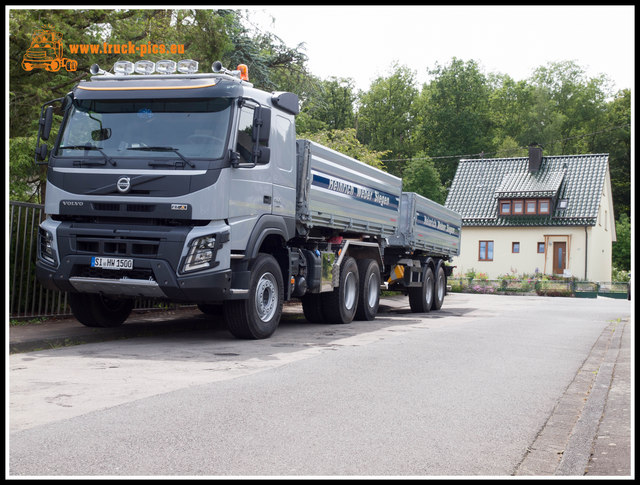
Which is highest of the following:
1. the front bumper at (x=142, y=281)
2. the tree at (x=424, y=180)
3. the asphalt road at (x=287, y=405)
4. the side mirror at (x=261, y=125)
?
the tree at (x=424, y=180)

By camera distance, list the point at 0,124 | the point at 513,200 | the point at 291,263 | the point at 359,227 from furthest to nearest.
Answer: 1. the point at 513,200
2. the point at 359,227
3. the point at 291,263
4. the point at 0,124

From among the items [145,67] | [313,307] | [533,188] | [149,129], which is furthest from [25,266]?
[533,188]

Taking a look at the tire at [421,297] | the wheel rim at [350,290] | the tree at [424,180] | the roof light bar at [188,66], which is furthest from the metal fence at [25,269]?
the tree at [424,180]

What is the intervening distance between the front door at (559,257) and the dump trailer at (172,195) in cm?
3876

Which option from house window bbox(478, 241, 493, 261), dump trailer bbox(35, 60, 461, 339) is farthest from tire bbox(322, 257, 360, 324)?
house window bbox(478, 241, 493, 261)

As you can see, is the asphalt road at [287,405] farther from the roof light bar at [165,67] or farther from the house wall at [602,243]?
the house wall at [602,243]

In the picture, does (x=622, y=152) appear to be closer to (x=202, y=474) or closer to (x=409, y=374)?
(x=409, y=374)

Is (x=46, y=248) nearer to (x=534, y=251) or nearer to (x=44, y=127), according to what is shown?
(x=44, y=127)

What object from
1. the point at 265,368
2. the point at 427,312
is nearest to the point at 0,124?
the point at 265,368

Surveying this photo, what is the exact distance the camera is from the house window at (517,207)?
165ft

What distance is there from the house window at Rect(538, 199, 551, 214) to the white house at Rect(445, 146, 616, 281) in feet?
0.04

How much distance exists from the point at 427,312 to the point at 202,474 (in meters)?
15.8

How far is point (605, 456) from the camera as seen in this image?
531 centimetres

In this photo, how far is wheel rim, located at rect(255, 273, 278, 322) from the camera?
36.2 feet
